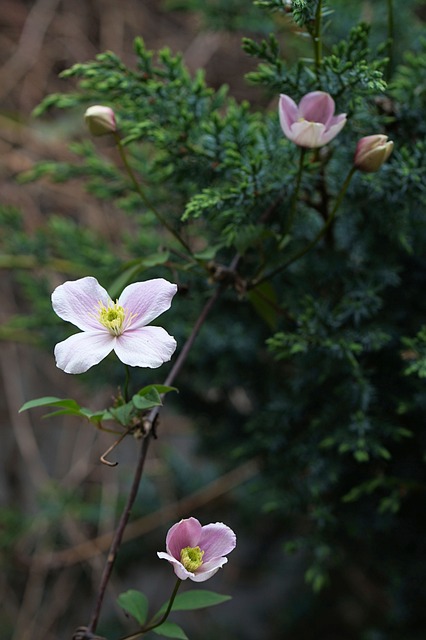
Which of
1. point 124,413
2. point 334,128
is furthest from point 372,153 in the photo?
point 124,413

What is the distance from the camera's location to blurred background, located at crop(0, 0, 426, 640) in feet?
3.09

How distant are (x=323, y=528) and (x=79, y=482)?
753mm

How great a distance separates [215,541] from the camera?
417 mm

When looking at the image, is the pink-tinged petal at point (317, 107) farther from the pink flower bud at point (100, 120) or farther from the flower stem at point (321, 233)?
the pink flower bud at point (100, 120)

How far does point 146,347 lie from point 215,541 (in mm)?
121

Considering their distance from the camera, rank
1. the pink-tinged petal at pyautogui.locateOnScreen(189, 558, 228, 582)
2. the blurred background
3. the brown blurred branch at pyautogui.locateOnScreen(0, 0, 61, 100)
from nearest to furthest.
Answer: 1. the pink-tinged petal at pyautogui.locateOnScreen(189, 558, 228, 582)
2. the blurred background
3. the brown blurred branch at pyautogui.locateOnScreen(0, 0, 61, 100)

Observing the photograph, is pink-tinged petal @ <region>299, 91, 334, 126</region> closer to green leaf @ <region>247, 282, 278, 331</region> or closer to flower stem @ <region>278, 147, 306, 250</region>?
flower stem @ <region>278, 147, 306, 250</region>

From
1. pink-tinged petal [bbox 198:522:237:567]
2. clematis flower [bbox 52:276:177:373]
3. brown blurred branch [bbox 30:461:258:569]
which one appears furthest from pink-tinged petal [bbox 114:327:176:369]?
brown blurred branch [bbox 30:461:258:569]

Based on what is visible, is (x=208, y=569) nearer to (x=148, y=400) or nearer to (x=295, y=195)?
(x=148, y=400)

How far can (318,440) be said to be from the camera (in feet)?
2.16

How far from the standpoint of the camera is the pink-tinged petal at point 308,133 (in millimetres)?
472

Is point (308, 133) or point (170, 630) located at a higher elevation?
point (308, 133)

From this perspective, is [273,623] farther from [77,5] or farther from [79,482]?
[77,5]

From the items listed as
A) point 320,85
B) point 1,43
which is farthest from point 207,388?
point 1,43
